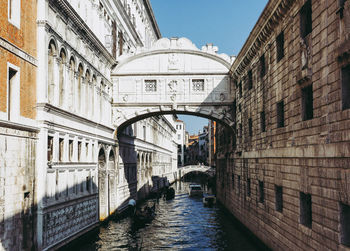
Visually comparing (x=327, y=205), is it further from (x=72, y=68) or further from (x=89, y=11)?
(x=89, y=11)

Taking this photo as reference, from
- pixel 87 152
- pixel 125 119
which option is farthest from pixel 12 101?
pixel 125 119

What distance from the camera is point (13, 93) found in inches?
451

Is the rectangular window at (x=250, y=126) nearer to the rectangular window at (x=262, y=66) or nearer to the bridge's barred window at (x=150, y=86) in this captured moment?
the rectangular window at (x=262, y=66)

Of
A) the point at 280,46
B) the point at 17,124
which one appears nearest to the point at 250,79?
the point at 280,46

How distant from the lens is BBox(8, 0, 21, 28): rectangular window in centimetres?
1120

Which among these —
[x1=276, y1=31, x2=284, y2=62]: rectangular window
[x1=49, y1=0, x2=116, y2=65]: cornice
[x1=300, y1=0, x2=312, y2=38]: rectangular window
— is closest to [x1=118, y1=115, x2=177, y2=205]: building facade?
[x1=49, y1=0, x2=116, y2=65]: cornice

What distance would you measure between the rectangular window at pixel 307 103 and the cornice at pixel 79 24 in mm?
8931

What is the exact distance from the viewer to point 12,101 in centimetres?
1137

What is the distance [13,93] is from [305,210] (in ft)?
28.7

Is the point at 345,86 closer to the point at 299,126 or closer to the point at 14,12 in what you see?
the point at 299,126

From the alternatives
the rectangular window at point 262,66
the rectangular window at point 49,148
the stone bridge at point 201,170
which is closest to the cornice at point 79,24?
the rectangular window at point 49,148

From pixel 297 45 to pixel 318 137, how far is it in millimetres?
3006

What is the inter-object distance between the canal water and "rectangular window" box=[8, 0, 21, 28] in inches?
343

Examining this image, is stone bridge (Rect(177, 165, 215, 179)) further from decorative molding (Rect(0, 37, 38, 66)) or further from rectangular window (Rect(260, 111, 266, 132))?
decorative molding (Rect(0, 37, 38, 66))
